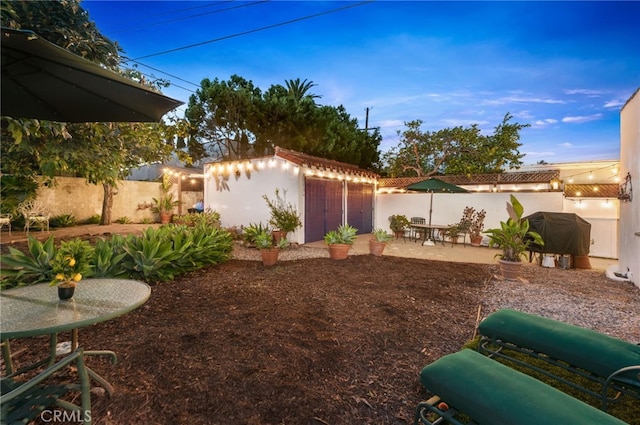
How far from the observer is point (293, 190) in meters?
9.63

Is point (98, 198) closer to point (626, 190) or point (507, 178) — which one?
point (507, 178)

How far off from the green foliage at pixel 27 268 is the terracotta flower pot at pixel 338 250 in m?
5.36

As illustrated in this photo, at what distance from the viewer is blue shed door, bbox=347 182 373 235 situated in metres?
12.2

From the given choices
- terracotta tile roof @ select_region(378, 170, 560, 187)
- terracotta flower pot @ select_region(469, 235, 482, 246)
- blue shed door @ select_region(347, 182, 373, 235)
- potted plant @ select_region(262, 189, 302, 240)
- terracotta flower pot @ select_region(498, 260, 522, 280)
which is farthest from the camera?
blue shed door @ select_region(347, 182, 373, 235)

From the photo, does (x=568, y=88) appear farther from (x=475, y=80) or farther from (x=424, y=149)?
(x=424, y=149)

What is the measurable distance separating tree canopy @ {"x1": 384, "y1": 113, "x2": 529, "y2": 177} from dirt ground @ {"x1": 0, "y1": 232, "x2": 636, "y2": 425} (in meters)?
11.9

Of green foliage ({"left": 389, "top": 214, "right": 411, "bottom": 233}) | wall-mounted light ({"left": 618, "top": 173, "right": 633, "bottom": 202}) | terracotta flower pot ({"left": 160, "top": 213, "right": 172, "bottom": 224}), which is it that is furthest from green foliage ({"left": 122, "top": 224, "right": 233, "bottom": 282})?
terracotta flower pot ({"left": 160, "top": 213, "right": 172, "bottom": 224})

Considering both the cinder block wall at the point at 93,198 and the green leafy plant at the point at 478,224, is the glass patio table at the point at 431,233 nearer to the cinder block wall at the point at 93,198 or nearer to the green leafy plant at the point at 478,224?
the green leafy plant at the point at 478,224

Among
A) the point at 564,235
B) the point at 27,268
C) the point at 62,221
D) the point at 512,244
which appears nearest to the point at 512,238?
the point at 512,244

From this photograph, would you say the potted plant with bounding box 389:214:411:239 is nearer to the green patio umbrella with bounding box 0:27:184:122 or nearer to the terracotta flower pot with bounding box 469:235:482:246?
the terracotta flower pot with bounding box 469:235:482:246

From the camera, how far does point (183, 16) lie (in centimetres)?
1002

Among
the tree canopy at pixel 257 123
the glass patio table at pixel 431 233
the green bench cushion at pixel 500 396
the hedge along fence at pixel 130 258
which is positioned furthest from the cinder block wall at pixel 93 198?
the green bench cushion at pixel 500 396

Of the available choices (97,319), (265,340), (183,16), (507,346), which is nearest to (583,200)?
(507,346)

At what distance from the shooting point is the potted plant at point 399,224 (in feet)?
38.9
